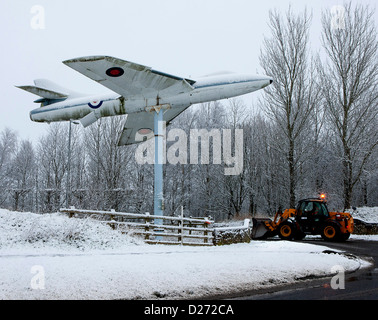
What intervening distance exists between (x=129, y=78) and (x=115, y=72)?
2.47 feet

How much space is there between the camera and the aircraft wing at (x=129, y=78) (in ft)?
45.7

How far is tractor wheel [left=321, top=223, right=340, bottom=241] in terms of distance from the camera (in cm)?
1678

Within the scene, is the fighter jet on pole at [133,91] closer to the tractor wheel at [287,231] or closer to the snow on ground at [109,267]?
the snow on ground at [109,267]

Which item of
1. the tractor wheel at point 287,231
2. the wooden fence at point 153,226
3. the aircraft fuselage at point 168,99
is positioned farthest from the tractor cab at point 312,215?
the aircraft fuselage at point 168,99

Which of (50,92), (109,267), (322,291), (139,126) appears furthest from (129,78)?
(322,291)

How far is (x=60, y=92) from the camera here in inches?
769

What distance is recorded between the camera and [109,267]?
274 inches

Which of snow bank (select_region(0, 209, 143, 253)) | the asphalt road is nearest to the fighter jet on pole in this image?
snow bank (select_region(0, 209, 143, 253))

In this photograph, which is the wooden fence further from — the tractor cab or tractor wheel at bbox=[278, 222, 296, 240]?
the tractor cab

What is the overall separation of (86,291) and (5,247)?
4864 millimetres

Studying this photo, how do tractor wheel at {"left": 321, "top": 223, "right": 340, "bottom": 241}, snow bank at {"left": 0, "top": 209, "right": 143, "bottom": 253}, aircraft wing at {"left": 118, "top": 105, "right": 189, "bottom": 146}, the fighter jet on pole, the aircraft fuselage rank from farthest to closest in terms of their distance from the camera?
aircraft wing at {"left": 118, "top": 105, "right": 189, "bottom": 146} → tractor wheel at {"left": 321, "top": 223, "right": 340, "bottom": 241} → the aircraft fuselage → the fighter jet on pole → snow bank at {"left": 0, "top": 209, "right": 143, "bottom": 253}

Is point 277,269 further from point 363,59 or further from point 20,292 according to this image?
point 363,59

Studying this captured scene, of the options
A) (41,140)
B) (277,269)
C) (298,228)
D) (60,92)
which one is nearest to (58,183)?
(41,140)
